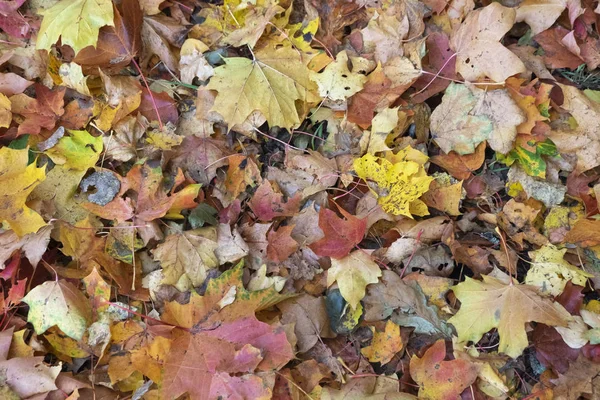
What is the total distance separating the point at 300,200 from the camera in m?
1.64

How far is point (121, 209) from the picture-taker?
5.19 ft

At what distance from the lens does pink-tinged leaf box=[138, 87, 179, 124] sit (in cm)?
173

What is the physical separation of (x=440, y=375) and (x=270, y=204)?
0.76 m

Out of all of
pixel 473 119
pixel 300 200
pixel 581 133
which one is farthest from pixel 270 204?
pixel 581 133

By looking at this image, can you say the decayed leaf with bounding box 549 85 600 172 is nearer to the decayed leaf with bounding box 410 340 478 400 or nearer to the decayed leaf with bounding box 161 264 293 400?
the decayed leaf with bounding box 410 340 478 400

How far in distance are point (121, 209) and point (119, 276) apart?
0.22 metres

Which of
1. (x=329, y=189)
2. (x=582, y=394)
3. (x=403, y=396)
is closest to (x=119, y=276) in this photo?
(x=329, y=189)

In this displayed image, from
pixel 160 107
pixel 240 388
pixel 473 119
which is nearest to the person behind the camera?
pixel 240 388

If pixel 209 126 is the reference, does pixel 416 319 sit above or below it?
below

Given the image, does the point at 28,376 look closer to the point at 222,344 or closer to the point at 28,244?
the point at 28,244

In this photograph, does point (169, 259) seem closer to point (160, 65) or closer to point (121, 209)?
point (121, 209)

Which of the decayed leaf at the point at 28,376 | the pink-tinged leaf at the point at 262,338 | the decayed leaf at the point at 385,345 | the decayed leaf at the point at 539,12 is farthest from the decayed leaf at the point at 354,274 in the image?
the decayed leaf at the point at 539,12

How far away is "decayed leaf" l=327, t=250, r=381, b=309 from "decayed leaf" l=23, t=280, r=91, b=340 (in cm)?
80

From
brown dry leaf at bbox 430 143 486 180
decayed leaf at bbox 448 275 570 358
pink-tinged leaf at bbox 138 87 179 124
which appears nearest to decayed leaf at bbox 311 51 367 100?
brown dry leaf at bbox 430 143 486 180
